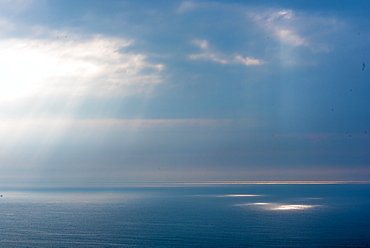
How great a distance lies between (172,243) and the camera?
2579 inches

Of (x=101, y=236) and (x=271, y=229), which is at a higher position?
(x=271, y=229)

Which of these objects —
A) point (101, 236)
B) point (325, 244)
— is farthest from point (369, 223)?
point (101, 236)

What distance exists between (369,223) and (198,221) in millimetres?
41699

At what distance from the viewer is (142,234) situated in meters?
76.2

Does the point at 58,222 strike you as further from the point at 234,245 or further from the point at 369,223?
the point at 369,223

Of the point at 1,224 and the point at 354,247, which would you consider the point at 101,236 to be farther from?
the point at 354,247

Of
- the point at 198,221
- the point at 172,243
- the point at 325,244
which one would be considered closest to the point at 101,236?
the point at 172,243

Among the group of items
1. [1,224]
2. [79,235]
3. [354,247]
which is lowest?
[354,247]

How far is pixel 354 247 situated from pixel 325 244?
5.02 m

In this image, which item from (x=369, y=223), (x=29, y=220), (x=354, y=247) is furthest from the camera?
(x=29, y=220)

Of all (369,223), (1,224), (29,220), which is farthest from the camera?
(29,220)

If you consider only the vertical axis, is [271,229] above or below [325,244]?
above

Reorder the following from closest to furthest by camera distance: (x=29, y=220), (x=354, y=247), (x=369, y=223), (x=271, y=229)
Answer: (x=354, y=247) < (x=271, y=229) < (x=369, y=223) < (x=29, y=220)

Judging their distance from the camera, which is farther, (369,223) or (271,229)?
(369,223)
